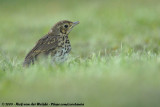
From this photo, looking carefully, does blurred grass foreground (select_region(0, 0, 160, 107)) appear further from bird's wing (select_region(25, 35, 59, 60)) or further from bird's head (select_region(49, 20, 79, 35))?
bird's head (select_region(49, 20, 79, 35))

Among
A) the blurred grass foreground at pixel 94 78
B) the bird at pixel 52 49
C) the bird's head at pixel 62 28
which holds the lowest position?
the blurred grass foreground at pixel 94 78

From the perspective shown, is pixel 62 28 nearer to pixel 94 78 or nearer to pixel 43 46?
pixel 43 46

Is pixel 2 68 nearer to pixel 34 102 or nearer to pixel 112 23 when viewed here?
pixel 34 102

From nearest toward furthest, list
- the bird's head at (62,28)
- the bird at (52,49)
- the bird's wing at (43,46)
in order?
1. the bird at (52,49)
2. the bird's wing at (43,46)
3. the bird's head at (62,28)

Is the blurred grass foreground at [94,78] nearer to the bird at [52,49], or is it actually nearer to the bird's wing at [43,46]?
the bird at [52,49]

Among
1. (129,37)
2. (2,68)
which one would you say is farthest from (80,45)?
(2,68)

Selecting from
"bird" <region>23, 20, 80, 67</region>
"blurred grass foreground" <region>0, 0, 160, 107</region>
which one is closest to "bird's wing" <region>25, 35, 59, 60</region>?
"bird" <region>23, 20, 80, 67</region>

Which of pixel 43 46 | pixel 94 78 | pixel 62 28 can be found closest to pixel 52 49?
pixel 43 46

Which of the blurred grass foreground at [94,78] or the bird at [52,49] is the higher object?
the bird at [52,49]

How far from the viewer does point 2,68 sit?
6.99 metres

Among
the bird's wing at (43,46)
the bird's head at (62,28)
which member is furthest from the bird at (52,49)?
the bird's head at (62,28)

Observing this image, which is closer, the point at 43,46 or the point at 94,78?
the point at 94,78

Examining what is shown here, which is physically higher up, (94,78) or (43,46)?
(43,46)

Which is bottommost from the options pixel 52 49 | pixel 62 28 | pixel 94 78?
pixel 94 78
